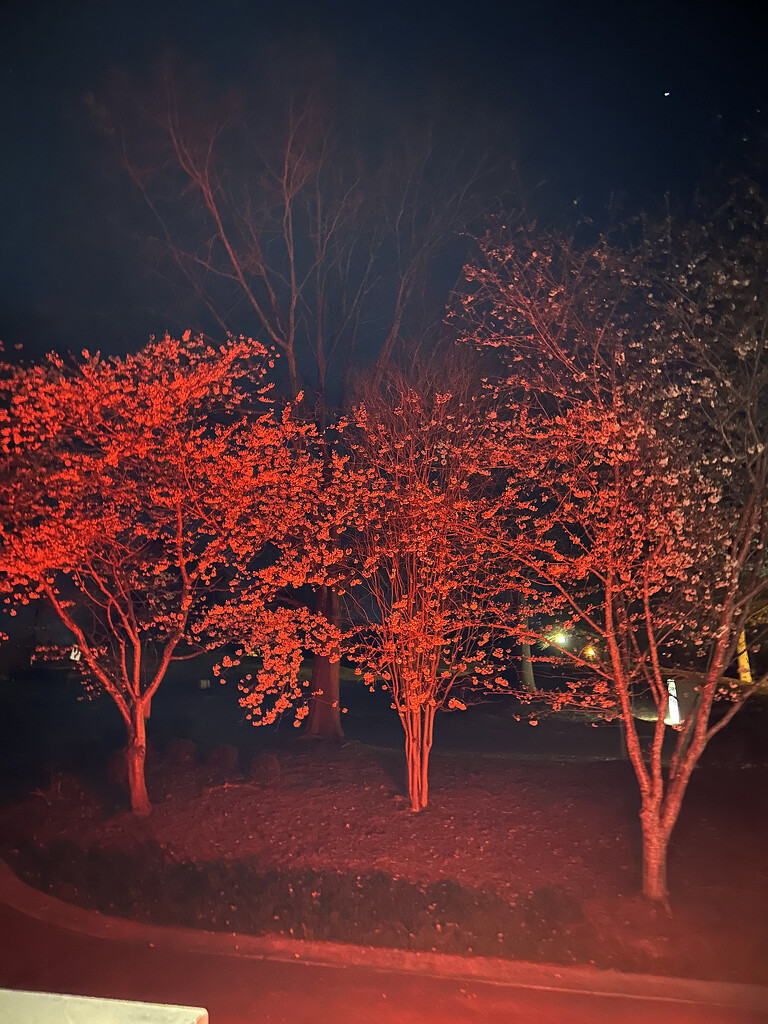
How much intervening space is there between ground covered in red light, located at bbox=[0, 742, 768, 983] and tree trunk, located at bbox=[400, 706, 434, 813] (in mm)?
169

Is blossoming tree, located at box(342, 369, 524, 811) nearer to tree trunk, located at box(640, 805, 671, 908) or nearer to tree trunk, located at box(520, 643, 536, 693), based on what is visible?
tree trunk, located at box(520, 643, 536, 693)

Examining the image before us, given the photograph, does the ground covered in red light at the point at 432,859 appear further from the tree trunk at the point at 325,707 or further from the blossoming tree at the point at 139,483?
the tree trunk at the point at 325,707

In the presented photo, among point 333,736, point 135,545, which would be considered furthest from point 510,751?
point 135,545

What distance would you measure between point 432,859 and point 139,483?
500 cm

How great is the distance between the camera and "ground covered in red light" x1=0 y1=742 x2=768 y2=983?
6.20 metres

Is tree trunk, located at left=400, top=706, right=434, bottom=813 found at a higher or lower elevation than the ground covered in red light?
higher

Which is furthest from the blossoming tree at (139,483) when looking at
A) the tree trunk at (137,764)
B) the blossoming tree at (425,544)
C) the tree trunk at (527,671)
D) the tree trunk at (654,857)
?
the tree trunk at (654,857)

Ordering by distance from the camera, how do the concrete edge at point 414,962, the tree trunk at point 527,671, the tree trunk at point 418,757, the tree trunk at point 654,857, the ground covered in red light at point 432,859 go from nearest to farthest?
the concrete edge at point 414,962, the ground covered in red light at point 432,859, the tree trunk at point 654,857, the tree trunk at point 527,671, the tree trunk at point 418,757

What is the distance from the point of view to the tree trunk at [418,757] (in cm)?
903

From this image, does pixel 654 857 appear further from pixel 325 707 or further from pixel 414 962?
pixel 325 707

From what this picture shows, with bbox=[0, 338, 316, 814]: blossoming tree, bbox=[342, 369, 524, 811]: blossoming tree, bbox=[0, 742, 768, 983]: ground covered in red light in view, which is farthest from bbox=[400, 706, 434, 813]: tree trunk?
bbox=[0, 338, 316, 814]: blossoming tree

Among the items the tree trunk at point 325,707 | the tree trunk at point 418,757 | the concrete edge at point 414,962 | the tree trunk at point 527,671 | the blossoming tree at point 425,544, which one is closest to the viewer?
the concrete edge at point 414,962

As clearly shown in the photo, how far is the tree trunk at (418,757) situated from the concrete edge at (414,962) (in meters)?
3.07

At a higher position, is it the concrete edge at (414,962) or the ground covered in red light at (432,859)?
the ground covered in red light at (432,859)
